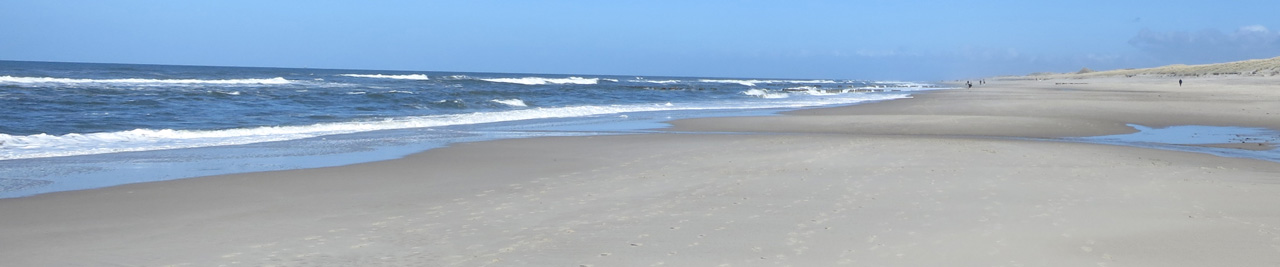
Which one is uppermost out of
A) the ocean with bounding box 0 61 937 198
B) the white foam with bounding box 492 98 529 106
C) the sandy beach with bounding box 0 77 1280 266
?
the sandy beach with bounding box 0 77 1280 266

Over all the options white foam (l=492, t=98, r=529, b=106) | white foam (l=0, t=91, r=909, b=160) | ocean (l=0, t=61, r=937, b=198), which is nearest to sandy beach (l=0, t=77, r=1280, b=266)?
ocean (l=0, t=61, r=937, b=198)

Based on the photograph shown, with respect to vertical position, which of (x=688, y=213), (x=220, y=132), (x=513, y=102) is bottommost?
(x=513, y=102)

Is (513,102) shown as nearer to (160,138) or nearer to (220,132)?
(220,132)

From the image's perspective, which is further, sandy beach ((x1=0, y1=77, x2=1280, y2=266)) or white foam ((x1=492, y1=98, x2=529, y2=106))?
white foam ((x1=492, y1=98, x2=529, y2=106))

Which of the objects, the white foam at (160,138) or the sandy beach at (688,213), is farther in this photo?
the white foam at (160,138)

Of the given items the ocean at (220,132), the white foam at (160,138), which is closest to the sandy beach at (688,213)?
the ocean at (220,132)

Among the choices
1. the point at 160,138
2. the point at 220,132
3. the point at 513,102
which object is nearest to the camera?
the point at 160,138

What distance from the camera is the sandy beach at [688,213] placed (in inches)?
204

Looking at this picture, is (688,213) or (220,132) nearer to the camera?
(688,213)

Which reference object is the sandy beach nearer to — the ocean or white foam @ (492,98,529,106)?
the ocean

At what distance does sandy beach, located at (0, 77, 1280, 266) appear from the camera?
519 centimetres

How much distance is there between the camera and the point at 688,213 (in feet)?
21.8

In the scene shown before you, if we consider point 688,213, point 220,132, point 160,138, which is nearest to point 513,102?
point 220,132

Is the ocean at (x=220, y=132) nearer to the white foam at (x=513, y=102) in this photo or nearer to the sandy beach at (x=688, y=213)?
the sandy beach at (x=688, y=213)
